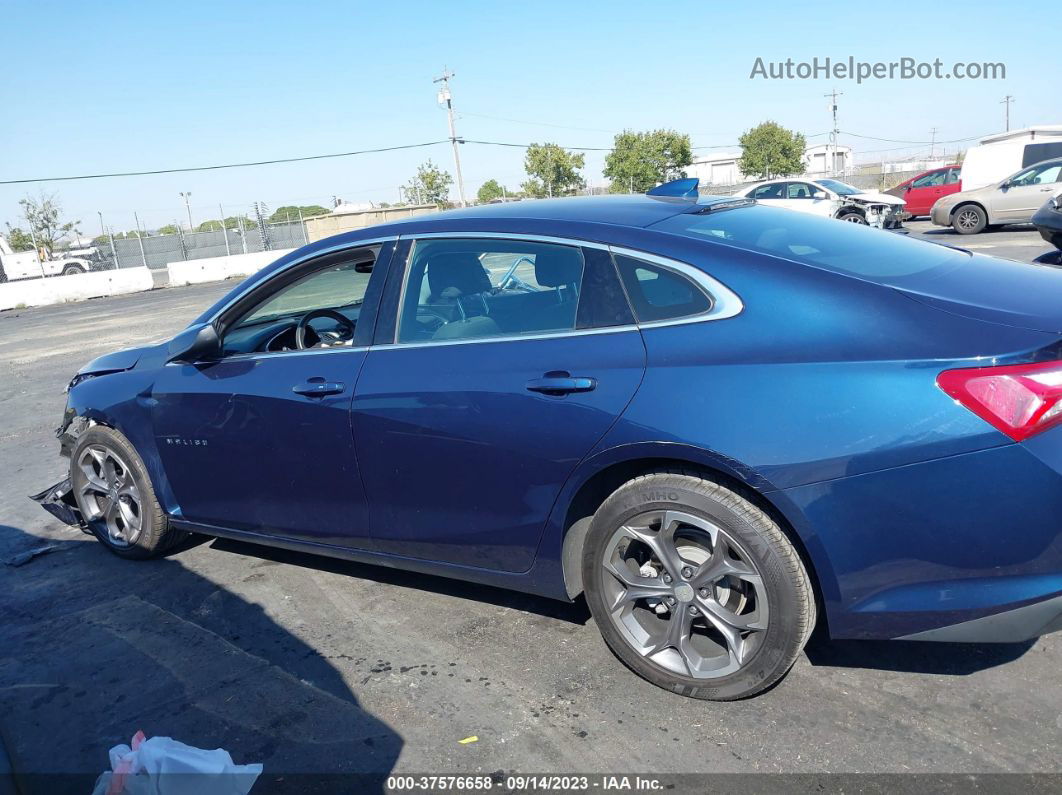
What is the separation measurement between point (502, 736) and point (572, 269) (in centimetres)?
164

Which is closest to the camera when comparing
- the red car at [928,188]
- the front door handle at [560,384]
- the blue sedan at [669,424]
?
the blue sedan at [669,424]

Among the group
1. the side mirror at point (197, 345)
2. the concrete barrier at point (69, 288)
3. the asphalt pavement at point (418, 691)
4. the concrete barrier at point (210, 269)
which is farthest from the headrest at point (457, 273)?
the concrete barrier at point (210, 269)

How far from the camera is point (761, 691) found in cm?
287

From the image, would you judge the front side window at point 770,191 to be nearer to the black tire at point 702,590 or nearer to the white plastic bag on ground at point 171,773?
the black tire at point 702,590

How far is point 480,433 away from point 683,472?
76 centimetres

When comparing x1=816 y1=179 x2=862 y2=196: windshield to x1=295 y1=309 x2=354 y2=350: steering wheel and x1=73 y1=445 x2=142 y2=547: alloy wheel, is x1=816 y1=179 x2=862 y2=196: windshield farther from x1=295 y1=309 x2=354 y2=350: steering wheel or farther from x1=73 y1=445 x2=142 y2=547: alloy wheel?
x1=73 y1=445 x2=142 y2=547: alloy wheel

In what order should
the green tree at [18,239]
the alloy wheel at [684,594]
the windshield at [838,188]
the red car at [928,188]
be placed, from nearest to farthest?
the alloy wheel at [684,594], the windshield at [838,188], the red car at [928,188], the green tree at [18,239]

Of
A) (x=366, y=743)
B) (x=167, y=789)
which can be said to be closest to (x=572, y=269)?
(x=366, y=743)

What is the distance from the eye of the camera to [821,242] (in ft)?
10.5

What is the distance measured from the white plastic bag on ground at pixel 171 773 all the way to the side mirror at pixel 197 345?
197 cm

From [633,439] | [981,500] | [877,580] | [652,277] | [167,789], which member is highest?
[652,277]

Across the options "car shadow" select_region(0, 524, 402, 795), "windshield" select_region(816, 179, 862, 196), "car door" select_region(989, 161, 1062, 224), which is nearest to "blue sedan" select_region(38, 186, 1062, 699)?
"car shadow" select_region(0, 524, 402, 795)

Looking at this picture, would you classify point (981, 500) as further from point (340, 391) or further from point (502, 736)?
point (340, 391)

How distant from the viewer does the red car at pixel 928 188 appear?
2680cm
